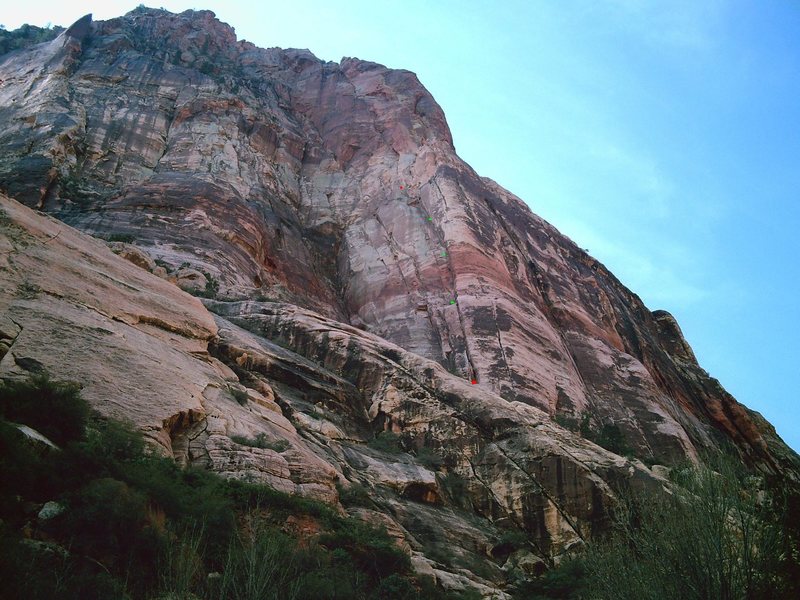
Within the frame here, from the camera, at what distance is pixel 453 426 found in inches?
892

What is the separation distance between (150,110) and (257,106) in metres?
9.94

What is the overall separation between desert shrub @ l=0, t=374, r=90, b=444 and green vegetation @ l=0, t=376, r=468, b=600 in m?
0.02

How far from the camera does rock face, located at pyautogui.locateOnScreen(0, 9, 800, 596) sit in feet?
51.3

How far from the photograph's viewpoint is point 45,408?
11.0m

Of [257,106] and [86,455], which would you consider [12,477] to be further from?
[257,106]

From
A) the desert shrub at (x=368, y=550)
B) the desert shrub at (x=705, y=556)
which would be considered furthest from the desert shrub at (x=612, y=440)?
the desert shrub at (x=368, y=550)

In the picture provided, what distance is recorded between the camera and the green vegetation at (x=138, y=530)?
28.8ft

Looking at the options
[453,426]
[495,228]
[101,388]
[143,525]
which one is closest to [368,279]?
[495,228]

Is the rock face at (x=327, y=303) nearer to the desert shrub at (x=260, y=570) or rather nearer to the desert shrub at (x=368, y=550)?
the desert shrub at (x=368, y=550)

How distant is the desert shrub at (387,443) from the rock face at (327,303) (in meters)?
0.44

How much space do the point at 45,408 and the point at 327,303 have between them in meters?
30.5

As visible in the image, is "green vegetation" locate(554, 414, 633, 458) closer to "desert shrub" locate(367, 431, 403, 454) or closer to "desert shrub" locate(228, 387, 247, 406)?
"desert shrub" locate(367, 431, 403, 454)

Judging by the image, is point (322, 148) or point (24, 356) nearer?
point (24, 356)

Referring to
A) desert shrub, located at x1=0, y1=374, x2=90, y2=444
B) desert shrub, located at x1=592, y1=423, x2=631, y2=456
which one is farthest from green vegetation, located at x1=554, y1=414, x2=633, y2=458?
desert shrub, located at x1=0, y1=374, x2=90, y2=444
